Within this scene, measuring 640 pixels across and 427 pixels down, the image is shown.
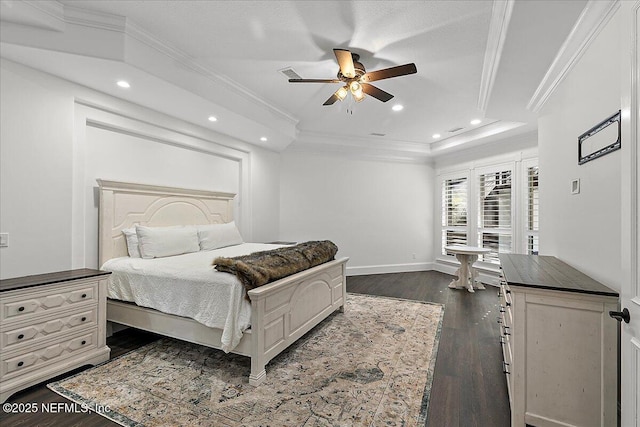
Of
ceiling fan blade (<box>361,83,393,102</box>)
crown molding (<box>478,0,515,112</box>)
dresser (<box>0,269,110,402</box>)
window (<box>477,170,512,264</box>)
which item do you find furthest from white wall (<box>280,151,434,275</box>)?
dresser (<box>0,269,110,402</box>)

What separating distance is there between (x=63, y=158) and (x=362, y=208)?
Result: 4.89 metres

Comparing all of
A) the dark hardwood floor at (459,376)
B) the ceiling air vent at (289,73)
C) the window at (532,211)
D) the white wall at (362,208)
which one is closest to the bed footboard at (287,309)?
the dark hardwood floor at (459,376)

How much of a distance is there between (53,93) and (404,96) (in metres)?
3.77

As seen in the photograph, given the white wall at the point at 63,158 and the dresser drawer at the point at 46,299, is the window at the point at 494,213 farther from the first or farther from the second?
the dresser drawer at the point at 46,299

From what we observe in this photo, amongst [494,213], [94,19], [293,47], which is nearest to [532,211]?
[494,213]

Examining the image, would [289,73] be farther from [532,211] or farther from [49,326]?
[532,211]

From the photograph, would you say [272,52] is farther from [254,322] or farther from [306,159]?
[306,159]

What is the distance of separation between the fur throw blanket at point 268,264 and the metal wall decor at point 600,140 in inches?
94.4

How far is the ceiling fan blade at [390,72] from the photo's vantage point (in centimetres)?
246

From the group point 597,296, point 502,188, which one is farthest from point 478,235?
point 597,296

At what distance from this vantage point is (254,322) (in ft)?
7.22

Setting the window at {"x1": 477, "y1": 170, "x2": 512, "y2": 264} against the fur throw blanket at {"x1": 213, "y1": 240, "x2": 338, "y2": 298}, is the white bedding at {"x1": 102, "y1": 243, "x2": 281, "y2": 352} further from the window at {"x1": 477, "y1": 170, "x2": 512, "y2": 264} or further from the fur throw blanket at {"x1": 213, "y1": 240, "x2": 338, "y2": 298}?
the window at {"x1": 477, "y1": 170, "x2": 512, "y2": 264}

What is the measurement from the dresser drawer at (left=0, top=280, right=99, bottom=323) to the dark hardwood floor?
0.57m

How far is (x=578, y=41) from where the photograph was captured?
6.85 feet
